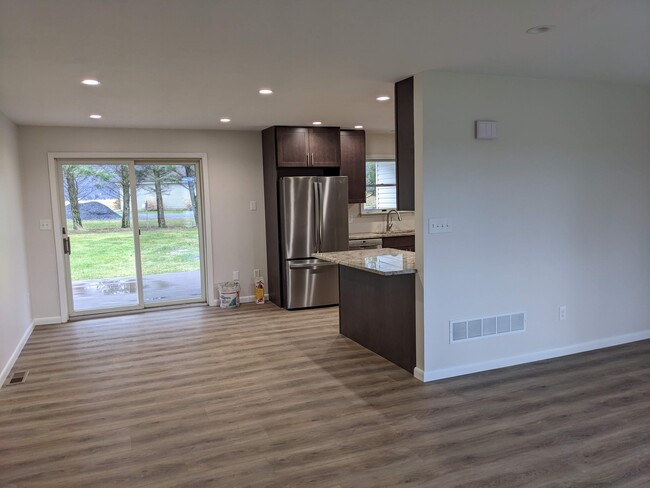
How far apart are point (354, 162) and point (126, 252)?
3.26 metres

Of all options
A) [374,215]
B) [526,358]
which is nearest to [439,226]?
[526,358]

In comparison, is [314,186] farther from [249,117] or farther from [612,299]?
[612,299]

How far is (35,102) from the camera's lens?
165 inches

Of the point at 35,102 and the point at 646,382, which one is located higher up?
the point at 35,102

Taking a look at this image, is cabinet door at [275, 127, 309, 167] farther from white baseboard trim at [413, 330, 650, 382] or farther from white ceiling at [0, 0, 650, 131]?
white baseboard trim at [413, 330, 650, 382]

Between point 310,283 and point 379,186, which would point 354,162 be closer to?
point 379,186

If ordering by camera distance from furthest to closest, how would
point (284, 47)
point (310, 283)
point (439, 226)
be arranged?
point (310, 283)
point (439, 226)
point (284, 47)

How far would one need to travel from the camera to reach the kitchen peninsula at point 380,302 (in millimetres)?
3820

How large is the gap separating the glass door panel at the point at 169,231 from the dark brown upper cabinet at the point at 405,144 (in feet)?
11.5

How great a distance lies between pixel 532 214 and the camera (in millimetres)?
3982

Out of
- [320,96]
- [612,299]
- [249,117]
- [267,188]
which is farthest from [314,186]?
[612,299]

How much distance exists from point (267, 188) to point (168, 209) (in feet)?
4.41

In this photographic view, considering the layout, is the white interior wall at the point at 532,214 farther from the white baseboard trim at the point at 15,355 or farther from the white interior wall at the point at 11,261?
the white interior wall at the point at 11,261

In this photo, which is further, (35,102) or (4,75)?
(35,102)
